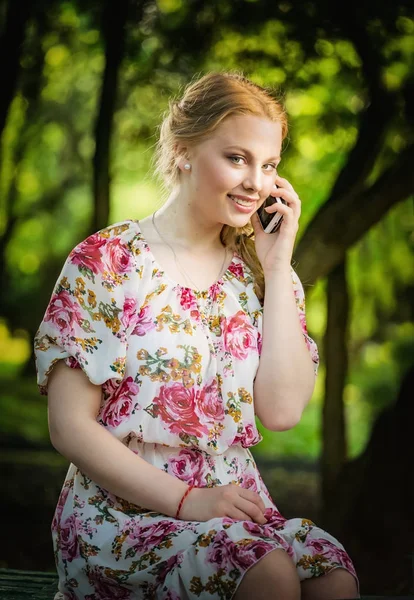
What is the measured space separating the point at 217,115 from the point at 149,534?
853 mm

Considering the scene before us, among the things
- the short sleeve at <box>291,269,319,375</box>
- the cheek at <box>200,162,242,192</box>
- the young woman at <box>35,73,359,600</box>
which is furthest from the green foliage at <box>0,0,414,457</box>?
the cheek at <box>200,162,242,192</box>

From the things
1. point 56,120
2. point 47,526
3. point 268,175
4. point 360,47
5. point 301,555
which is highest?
point 360,47

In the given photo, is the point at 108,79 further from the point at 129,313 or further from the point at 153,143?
the point at 129,313

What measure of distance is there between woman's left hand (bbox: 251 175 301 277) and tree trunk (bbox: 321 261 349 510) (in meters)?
2.84

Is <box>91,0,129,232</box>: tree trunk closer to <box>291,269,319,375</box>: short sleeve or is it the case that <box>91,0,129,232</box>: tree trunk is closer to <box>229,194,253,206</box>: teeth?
<box>291,269,319,375</box>: short sleeve

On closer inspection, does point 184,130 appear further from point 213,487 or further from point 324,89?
point 324,89

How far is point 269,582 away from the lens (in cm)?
159

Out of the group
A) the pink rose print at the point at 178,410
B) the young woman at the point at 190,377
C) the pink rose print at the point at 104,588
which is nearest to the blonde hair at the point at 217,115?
the young woman at the point at 190,377

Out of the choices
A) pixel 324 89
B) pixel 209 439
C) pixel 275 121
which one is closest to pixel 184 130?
pixel 275 121

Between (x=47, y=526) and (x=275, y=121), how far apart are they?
11.2 feet

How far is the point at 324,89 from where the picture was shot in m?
4.92

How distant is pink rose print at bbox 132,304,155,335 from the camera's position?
1920 millimetres

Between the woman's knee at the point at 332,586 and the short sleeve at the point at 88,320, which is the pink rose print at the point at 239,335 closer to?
the short sleeve at the point at 88,320

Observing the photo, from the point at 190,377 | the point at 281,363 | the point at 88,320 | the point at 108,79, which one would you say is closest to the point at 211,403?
the point at 190,377
